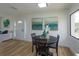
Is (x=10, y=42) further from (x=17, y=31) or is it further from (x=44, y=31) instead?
(x=44, y=31)

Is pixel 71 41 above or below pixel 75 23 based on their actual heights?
below

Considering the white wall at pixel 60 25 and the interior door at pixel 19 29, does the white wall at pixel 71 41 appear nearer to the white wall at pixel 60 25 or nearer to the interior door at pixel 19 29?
the white wall at pixel 60 25

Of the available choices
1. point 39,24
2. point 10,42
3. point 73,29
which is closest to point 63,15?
point 73,29

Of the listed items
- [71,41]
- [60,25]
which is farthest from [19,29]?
[71,41]

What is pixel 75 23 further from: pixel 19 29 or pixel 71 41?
pixel 19 29

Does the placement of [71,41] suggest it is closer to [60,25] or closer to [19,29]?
[60,25]

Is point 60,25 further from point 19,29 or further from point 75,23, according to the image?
point 19,29

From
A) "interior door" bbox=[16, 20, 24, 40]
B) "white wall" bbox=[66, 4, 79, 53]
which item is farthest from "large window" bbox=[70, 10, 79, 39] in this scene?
"interior door" bbox=[16, 20, 24, 40]

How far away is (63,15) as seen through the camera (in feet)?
3.27

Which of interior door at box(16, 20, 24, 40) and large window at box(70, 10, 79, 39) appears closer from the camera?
large window at box(70, 10, 79, 39)

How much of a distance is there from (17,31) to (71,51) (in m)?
0.66

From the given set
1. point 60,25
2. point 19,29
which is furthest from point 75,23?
point 19,29

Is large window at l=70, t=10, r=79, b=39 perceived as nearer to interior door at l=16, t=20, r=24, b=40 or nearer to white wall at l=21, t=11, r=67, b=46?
white wall at l=21, t=11, r=67, b=46

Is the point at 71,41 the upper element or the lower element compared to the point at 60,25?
lower
